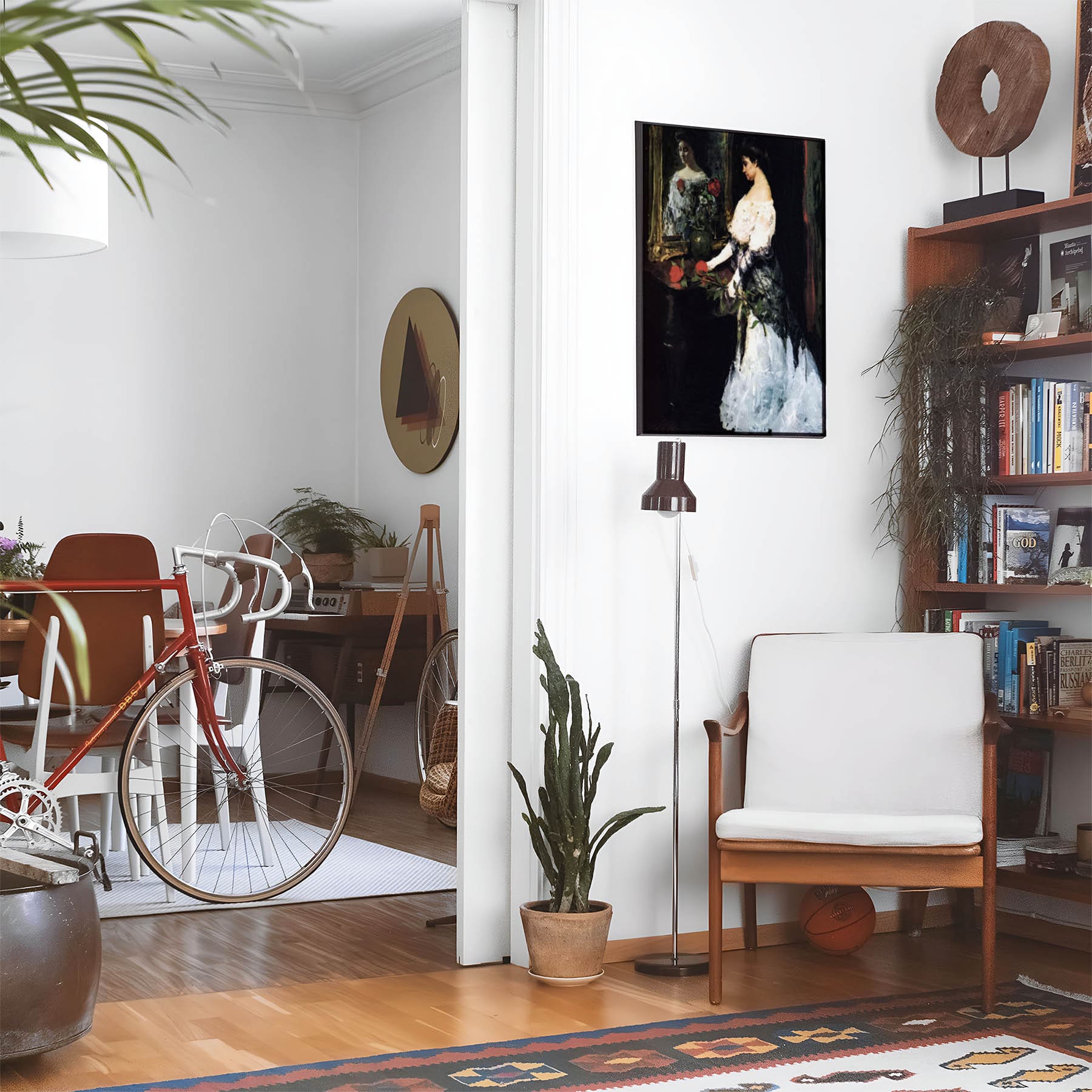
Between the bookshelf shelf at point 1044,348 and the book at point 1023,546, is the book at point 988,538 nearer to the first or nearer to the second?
the book at point 1023,546

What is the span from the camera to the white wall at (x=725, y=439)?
3592mm

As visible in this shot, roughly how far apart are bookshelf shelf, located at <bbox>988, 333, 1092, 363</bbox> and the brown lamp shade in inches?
38.5

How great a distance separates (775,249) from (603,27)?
0.71m

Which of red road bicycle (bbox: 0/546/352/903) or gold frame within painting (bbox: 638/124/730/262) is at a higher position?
gold frame within painting (bbox: 638/124/730/262)

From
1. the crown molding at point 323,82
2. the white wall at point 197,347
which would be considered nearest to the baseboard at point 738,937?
the white wall at point 197,347

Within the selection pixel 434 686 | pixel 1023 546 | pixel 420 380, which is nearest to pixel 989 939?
pixel 1023 546

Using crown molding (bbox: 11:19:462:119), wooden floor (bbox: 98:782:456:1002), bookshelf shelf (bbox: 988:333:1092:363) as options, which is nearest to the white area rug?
wooden floor (bbox: 98:782:456:1002)

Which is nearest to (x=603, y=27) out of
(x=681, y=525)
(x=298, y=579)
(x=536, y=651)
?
(x=681, y=525)

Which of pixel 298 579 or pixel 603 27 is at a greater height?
pixel 603 27

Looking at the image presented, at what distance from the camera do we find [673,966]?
3451 millimetres

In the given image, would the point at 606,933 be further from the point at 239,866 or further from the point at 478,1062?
the point at 239,866

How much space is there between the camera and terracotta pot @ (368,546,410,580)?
6203 mm

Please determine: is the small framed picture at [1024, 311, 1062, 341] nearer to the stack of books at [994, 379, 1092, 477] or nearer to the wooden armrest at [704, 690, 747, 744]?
the stack of books at [994, 379, 1092, 477]

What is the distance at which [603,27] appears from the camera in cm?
360
